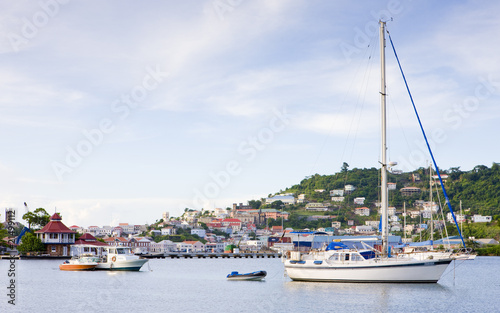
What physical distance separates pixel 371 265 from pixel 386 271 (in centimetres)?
112

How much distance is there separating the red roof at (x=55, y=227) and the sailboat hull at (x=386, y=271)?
2332 inches

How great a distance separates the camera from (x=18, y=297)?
3675 cm

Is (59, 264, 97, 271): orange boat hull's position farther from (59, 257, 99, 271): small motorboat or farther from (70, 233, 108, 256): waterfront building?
(70, 233, 108, 256): waterfront building

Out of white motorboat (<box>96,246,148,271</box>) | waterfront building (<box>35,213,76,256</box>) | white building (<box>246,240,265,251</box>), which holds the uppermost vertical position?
waterfront building (<box>35,213,76,256</box>)

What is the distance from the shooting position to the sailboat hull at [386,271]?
131 ft

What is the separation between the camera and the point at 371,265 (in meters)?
40.1

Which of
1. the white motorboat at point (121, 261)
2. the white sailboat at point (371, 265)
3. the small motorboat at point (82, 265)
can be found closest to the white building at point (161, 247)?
the small motorboat at point (82, 265)

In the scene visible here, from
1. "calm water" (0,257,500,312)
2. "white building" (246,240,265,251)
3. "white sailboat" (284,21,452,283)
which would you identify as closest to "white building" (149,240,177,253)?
"white building" (246,240,265,251)

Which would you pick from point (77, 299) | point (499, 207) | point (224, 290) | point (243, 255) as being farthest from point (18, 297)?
point (499, 207)

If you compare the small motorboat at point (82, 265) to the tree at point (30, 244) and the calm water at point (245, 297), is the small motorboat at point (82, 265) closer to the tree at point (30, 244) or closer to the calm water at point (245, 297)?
the calm water at point (245, 297)

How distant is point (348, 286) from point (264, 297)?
668 centimetres

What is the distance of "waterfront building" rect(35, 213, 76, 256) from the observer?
292 feet

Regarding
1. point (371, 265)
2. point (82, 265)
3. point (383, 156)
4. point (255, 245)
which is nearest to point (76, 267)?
point (82, 265)

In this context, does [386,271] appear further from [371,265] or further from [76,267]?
[76,267]
